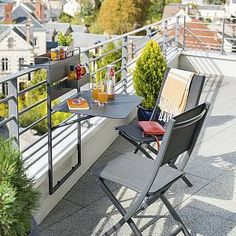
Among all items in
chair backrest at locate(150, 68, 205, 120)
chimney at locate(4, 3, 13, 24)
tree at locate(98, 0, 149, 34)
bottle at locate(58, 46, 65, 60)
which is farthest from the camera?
chimney at locate(4, 3, 13, 24)

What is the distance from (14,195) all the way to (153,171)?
3.02 feet

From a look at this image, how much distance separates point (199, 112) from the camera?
266 centimetres

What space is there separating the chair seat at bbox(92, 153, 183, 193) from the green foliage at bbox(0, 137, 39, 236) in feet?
2.50

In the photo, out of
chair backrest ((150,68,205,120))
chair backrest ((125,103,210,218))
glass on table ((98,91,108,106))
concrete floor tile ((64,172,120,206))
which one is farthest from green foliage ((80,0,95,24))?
chair backrest ((125,103,210,218))

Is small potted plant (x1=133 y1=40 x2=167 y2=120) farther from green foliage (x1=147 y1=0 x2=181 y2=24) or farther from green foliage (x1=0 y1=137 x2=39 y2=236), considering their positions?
green foliage (x1=147 y1=0 x2=181 y2=24)

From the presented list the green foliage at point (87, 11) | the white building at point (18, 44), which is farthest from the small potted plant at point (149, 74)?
the green foliage at point (87, 11)

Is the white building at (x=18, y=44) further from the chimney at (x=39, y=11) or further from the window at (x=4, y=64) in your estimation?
the chimney at (x=39, y=11)

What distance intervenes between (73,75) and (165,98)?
90 cm

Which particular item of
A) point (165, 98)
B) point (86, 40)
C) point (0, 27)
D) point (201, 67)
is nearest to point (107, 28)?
point (86, 40)

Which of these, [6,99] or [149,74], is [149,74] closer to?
[149,74]

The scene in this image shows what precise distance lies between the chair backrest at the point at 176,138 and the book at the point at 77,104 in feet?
2.29

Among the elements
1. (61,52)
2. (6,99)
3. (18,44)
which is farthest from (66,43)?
(18,44)

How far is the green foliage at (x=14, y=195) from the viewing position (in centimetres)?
163

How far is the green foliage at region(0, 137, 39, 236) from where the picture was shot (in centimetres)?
163
